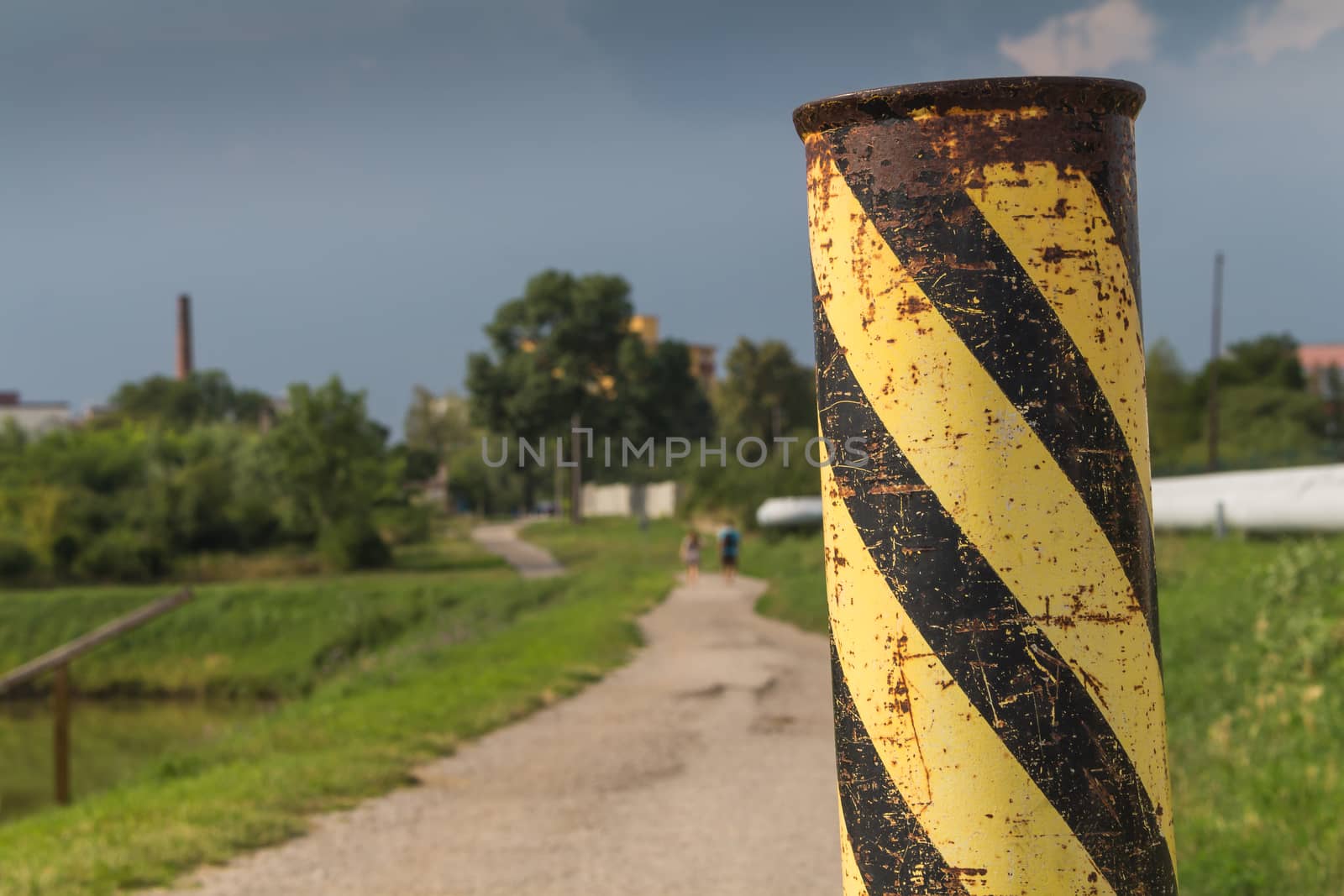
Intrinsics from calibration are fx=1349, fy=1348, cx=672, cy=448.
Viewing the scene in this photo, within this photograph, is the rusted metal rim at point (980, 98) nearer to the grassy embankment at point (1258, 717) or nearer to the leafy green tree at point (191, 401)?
the grassy embankment at point (1258, 717)

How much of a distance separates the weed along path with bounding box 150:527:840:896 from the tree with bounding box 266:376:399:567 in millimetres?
32845

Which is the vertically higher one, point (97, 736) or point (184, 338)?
point (184, 338)

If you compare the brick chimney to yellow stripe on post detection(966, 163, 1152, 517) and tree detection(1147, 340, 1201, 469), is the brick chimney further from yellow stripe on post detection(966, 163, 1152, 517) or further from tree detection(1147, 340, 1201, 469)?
yellow stripe on post detection(966, 163, 1152, 517)

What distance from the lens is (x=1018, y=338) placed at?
5.08 feet

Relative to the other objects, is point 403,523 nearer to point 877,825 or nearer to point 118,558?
point 118,558

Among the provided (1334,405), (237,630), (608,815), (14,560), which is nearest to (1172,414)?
(1334,405)

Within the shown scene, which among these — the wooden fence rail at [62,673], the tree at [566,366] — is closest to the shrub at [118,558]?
the tree at [566,366]

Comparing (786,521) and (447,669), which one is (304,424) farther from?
(447,669)

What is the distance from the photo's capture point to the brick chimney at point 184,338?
8344 centimetres

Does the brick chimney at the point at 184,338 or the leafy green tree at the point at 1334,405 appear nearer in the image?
the leafy green tree at the point at 1334,405

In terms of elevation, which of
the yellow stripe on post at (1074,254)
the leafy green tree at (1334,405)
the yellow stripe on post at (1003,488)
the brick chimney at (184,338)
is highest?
the brick chimney at (184,338)

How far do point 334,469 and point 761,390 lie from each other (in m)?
23.8

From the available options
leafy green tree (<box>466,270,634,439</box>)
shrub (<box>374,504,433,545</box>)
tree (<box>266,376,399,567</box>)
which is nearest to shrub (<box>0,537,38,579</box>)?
tree (<box>266,376,399,567</box>)

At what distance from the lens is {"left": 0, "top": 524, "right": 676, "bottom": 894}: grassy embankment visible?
7191mm
